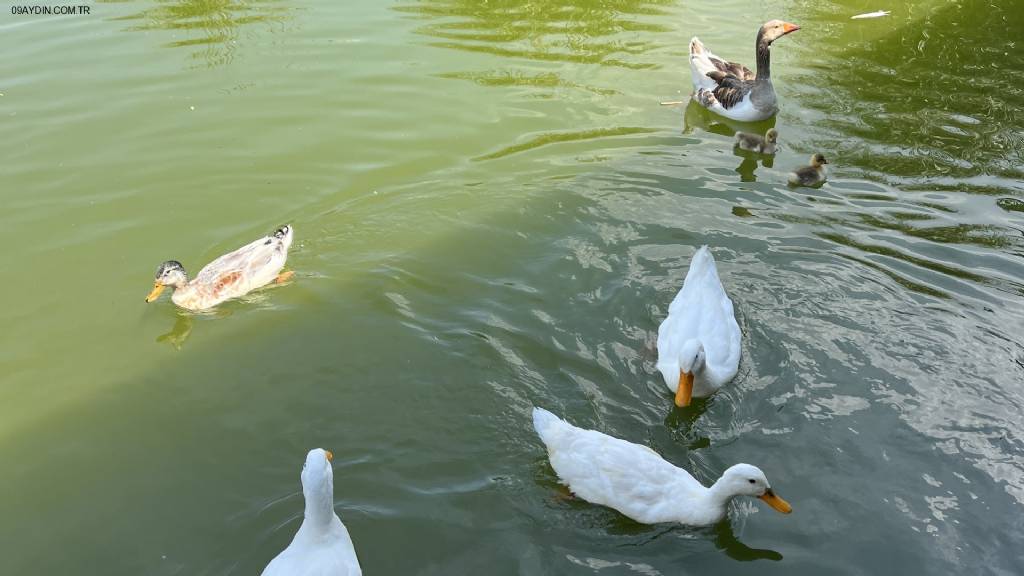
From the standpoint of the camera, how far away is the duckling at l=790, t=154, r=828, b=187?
878cm

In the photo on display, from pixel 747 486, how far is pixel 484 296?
2.79m

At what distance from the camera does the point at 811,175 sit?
879cm

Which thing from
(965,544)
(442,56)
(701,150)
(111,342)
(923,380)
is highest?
(442,56)

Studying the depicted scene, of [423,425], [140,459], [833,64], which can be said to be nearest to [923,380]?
[423,425]

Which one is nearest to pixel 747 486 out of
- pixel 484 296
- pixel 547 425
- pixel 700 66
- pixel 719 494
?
pixel 719 494

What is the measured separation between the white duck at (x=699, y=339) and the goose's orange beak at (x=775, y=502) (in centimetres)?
96

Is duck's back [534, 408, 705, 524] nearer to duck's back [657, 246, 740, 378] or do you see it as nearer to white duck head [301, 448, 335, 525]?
duck's back [657, 246, 740, 378]

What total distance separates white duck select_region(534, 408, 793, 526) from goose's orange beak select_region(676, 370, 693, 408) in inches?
28.7

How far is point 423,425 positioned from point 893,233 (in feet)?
15.3

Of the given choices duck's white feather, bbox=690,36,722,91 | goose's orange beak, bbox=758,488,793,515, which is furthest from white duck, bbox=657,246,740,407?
duck's white feather, bbox=690,36,722,91

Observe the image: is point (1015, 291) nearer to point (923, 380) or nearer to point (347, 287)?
point (923, 380)

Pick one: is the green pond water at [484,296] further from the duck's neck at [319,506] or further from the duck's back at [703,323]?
the duck's neck at [319,506]

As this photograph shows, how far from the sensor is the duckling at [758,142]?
951 cm

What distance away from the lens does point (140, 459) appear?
5.62m
